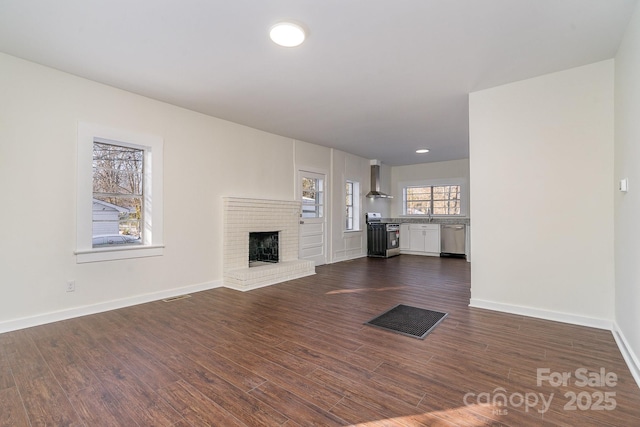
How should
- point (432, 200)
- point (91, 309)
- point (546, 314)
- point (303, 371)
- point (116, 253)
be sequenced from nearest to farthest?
point (303, 371) → point (546, 314) → point (91, 309) → point (116, 253) → point (432, 200)

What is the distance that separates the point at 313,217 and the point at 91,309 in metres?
4.01

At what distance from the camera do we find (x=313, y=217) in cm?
645

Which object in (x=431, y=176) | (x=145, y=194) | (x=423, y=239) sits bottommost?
(x=423, y=239)

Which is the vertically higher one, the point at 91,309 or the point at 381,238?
the point at 381,238

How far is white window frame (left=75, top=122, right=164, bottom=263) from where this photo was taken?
3.26m

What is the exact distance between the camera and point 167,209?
4004 mm

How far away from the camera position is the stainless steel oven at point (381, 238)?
7.71m

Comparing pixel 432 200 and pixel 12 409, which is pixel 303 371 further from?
pixel 432 200

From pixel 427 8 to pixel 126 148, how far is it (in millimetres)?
3534

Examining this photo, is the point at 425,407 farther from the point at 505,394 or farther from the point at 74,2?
the point at 74,2

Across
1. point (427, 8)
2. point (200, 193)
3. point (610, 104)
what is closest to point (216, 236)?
point (200, 193)

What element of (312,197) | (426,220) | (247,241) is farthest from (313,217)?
(426,220)

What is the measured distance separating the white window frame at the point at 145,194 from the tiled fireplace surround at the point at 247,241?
1013mm

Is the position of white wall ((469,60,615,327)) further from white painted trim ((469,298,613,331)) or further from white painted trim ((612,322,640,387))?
white painted trim ((612,322,640,387))
